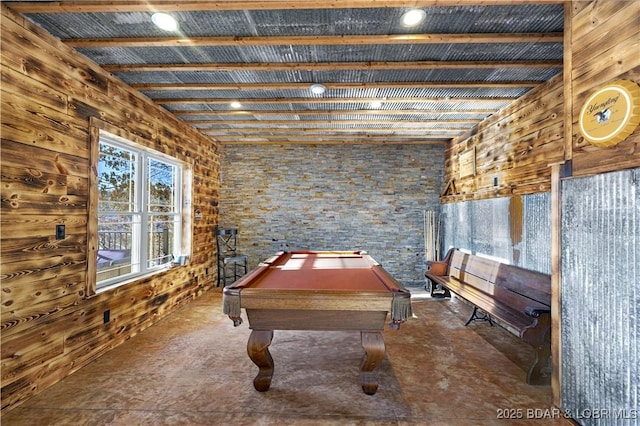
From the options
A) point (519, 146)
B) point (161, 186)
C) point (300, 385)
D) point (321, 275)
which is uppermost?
point (519, 146)

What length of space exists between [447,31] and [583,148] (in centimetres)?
137

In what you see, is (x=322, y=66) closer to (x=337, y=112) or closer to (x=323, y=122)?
(x=337, y=112)

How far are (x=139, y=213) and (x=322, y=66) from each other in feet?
9.58

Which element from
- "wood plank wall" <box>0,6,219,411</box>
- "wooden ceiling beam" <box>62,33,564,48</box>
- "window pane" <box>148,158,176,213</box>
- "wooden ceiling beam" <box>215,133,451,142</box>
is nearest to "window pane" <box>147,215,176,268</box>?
"window pane" <box>148,158,176,213</box>

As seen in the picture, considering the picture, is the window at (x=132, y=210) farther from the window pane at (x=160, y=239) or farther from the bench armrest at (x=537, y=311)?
the bench armrest at (x=537, y=311)

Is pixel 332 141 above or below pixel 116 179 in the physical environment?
above

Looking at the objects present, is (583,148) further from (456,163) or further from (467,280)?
(456,163)

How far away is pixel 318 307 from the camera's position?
220 cm

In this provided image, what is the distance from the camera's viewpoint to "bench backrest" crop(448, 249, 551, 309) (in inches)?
121

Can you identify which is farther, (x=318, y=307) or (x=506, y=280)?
(x=506, y=280)

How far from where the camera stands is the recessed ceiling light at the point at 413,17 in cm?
230

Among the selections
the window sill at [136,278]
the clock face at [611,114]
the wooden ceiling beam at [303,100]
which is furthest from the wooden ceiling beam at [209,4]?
the window sill at [136,278]

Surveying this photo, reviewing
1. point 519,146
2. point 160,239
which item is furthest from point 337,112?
point 160,239

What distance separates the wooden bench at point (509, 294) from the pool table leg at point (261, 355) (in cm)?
214
